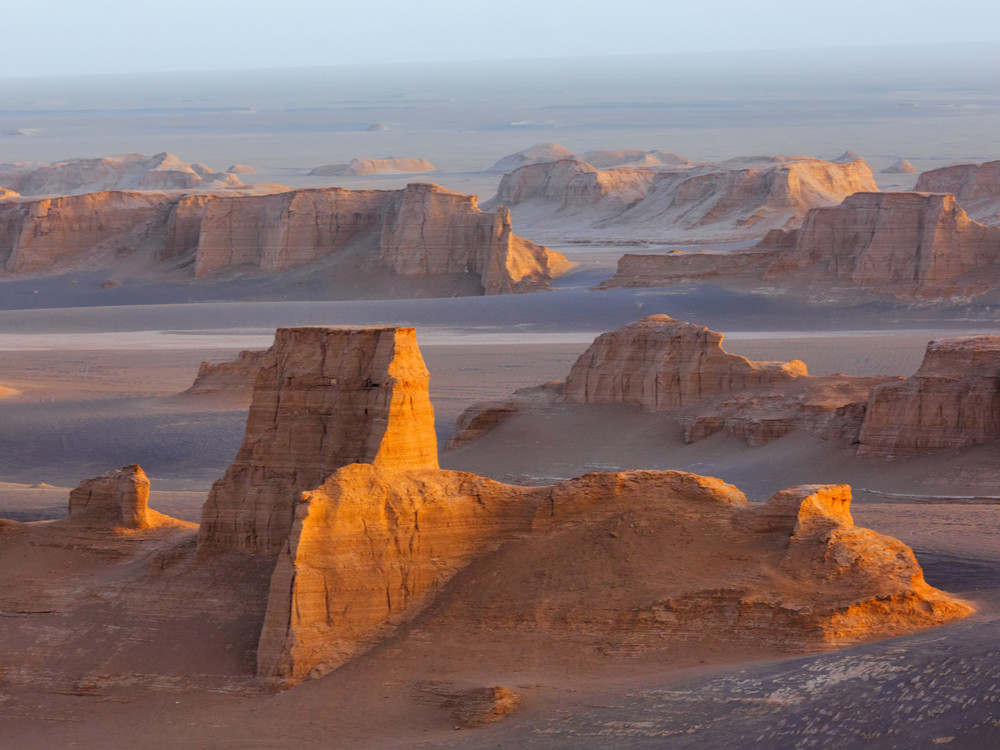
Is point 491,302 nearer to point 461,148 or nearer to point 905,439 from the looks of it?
point 905,439

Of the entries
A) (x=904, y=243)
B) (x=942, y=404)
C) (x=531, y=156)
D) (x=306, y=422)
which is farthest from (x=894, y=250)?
(x=531, y=156)

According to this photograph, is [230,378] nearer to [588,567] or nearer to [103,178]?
[588,567]

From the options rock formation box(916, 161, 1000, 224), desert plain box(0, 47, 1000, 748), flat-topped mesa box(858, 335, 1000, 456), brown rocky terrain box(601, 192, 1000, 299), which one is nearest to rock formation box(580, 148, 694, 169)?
rock formation box(916, 161, 1000, 224)

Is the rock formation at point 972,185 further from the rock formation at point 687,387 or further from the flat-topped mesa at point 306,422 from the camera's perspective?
the flat-topped mesa at point 306,422

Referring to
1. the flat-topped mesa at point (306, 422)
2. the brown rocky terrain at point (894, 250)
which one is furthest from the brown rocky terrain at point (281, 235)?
the flat-topped mesa at point (306, 422)

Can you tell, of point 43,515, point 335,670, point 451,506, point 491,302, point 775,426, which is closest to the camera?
point 335,670

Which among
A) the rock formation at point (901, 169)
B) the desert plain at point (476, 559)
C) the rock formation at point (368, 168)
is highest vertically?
the rock formation at point (368, 168)

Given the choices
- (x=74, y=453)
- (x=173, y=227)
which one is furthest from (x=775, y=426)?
(x=173, y=227)
